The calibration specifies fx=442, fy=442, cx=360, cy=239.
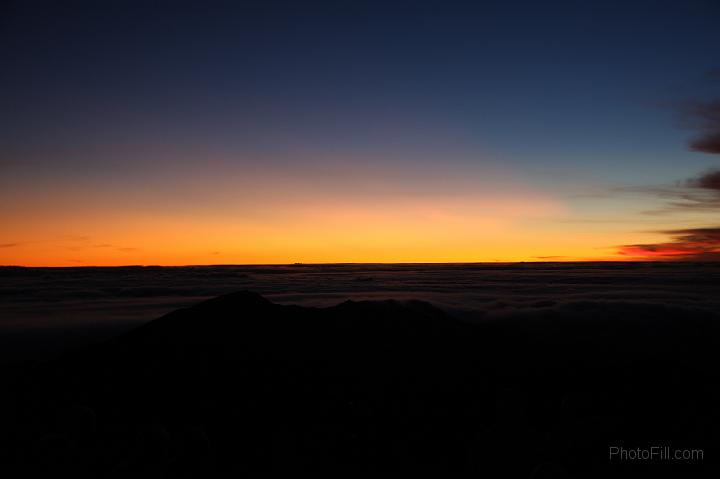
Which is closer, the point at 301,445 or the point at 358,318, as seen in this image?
the point at 301,445

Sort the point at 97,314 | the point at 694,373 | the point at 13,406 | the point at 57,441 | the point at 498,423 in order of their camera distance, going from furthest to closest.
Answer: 1. the point at 97,314
2. the point at 694,373
3. the point at 13,406
4. the point at 498,423
5. the point at 57,441

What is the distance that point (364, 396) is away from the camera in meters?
3.13

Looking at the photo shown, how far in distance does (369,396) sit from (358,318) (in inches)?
39.0

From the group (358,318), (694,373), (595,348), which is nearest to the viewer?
(694,373)

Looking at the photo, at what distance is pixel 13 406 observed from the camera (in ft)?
9.87

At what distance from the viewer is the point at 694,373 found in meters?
3.27

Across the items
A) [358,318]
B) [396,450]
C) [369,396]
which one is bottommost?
[396,450]

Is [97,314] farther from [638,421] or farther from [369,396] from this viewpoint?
[638,421]

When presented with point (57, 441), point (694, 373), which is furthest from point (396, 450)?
point (694, 373)

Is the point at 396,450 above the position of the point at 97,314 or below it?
below

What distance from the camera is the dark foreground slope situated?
252 centimetres

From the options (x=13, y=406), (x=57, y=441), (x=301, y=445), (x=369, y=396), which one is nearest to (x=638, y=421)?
(x=369, y=396)

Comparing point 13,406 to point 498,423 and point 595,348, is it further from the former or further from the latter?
point 595,348

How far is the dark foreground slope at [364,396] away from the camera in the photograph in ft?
8.27
